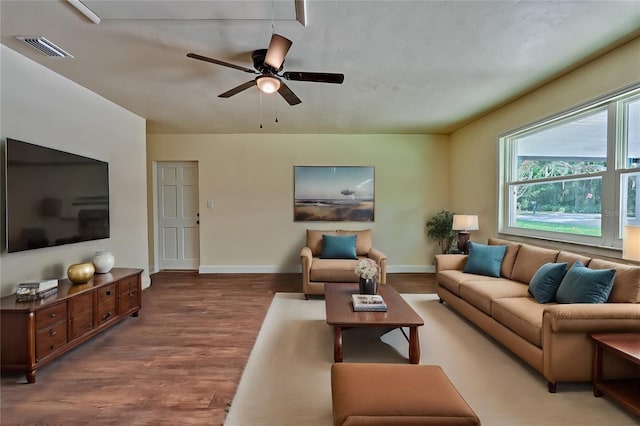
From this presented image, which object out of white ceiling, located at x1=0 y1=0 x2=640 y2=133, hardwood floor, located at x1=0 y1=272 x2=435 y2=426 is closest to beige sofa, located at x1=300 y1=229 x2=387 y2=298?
hardwood floor, located at x1=0 y1=272 x2=435 y2=426

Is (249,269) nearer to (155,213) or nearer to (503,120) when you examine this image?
(155,213)

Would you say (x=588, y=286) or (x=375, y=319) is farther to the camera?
(x=375, y=319)

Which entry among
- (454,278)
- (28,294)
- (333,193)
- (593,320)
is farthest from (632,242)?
(28,294)

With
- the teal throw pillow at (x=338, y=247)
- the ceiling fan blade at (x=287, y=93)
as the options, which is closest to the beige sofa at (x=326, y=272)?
the teal throw pillow at (x=338, y=247)

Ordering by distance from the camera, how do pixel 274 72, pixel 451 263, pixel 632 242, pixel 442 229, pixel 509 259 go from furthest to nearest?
pixel 442 229, pixel 451 263, pixel 509 259, pixel 274 72, pixel 632 242

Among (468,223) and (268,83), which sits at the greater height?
(268,83)

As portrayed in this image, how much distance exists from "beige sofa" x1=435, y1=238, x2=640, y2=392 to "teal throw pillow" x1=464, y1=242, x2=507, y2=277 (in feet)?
1.33

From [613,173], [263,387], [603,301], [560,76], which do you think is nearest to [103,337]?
[263,387]

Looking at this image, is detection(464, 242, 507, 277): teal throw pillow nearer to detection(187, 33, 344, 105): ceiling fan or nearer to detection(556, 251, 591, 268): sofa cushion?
detection(556, 251, 591, 268): sofa cushion

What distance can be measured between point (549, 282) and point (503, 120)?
7.95ft

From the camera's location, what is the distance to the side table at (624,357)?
172 cm

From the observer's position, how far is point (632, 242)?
2053mm

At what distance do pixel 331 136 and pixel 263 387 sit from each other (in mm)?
4420

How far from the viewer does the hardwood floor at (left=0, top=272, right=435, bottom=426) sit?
1.82 metres
